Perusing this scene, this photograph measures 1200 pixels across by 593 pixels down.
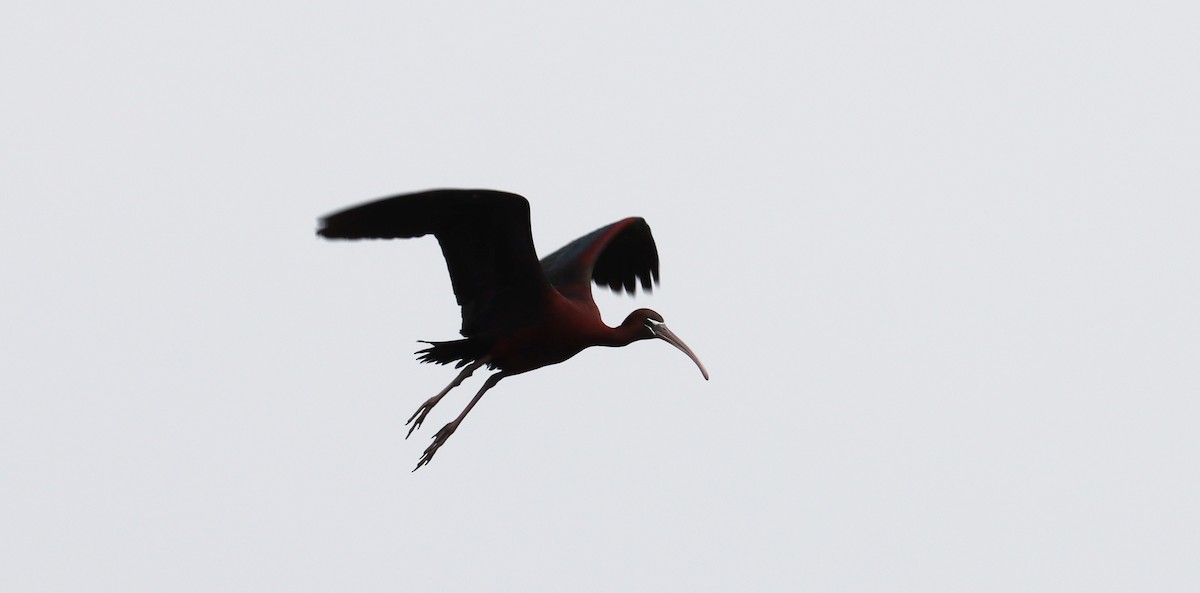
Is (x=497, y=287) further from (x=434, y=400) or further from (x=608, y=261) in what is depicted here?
(x=608, y=261)

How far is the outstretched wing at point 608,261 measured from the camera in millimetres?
10828

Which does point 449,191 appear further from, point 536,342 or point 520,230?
point 536,342

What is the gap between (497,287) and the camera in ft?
32.6

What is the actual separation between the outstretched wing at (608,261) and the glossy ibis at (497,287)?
1 cm

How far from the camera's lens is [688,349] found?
34.5 ft

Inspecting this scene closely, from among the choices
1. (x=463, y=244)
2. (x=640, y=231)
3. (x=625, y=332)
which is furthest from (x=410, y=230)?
(x=640, y=231)

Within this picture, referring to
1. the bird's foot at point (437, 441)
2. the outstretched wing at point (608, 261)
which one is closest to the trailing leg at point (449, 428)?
the bird's foot at point (437, 441)

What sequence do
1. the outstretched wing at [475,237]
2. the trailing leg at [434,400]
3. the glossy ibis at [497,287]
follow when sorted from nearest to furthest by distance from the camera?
the outstretched wing at [475,237], the glossy ibis at [497,287], the trailing leg at [434,400]

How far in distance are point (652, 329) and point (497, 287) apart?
116cm

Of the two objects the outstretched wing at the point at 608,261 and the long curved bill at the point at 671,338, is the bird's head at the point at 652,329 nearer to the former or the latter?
the long curved bill at the point at 671,338

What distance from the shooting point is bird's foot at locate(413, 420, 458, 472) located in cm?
1023

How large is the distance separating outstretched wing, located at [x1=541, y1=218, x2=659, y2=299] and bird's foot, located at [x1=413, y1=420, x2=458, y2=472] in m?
1.18

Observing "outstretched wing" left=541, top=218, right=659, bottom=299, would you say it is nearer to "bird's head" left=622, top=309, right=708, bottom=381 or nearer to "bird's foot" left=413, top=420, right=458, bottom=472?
"bird's head" left=622, top=309, right=708, bottom=381

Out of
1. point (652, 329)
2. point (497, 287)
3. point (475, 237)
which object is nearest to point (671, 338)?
point (652, 329)
